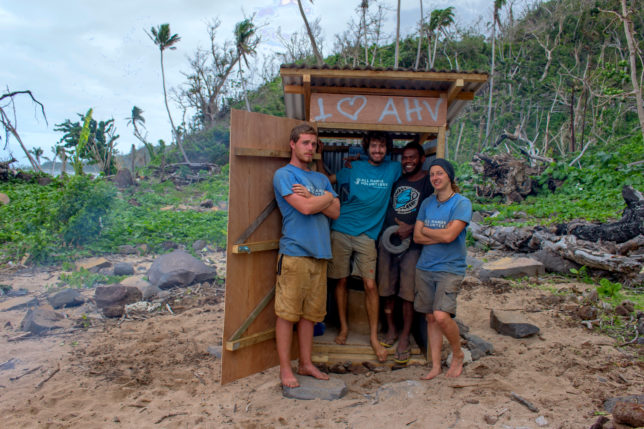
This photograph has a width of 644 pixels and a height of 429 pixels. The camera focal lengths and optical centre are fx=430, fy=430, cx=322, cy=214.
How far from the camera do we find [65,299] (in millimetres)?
5637

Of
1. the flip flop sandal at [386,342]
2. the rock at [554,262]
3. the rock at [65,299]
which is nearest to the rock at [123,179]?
the rock at [65,299]

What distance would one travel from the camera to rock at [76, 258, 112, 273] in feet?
24.0

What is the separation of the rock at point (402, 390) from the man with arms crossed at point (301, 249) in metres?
0.55

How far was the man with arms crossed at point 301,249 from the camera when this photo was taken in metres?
3.63

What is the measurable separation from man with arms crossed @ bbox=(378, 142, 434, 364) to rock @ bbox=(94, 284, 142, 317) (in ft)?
11.3

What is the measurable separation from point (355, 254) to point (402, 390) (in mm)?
1343

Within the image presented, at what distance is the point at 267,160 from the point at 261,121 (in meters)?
0.35

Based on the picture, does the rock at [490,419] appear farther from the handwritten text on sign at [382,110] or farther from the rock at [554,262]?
the rock at [554,262]

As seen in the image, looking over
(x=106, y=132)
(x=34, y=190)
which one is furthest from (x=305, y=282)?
(x=106, y=132)

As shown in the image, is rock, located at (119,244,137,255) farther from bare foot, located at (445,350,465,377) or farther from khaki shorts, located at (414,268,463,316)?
bare foot, located at (445,350,465,377)

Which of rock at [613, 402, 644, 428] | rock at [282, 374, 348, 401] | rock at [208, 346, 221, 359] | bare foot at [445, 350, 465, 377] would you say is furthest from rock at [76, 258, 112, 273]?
rock at [613, 402, 644, 428]

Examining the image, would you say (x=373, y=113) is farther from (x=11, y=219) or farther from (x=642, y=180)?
(x=642, y=180)

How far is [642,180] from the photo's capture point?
11.8 metres

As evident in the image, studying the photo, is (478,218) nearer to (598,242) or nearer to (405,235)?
(598,242)
